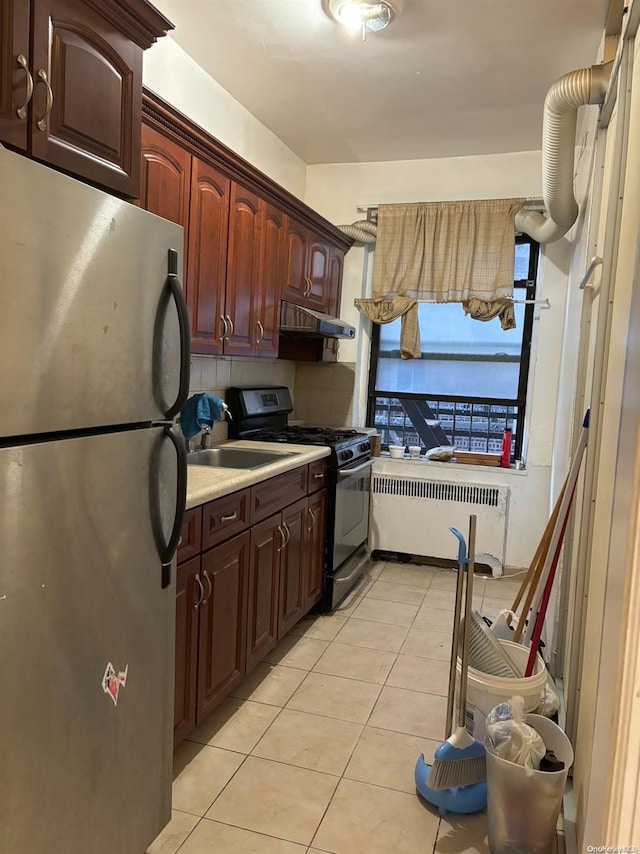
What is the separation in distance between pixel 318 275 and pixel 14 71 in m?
2.63

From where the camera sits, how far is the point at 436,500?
13.5 ft

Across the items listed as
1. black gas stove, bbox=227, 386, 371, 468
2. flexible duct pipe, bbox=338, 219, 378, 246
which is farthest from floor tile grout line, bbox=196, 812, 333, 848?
flexible duct pipe, bbox=338, 219, 378, 246

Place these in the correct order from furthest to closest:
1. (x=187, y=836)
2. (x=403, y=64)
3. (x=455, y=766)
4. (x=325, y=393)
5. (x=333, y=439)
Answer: (x=325, y=393), (x=333, y=439), (x=403, y=64), (x=455, y=766), (x=187, y=836)

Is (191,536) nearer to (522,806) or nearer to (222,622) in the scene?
(222,622)

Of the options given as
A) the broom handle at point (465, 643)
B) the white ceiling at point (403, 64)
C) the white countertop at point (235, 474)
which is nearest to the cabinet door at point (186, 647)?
the white countertop at point (235, 474)

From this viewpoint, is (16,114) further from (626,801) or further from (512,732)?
(512,732)

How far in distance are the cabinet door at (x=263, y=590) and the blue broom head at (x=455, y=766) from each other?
90 cm

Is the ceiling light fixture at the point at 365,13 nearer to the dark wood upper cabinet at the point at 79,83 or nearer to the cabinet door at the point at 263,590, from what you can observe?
the dark wood upper cabinet at the point at 79,83

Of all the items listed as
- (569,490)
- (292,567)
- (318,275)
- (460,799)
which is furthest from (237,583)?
(318,275)

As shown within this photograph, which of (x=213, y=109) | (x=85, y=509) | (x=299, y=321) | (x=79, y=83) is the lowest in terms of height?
(x=85, y=509)

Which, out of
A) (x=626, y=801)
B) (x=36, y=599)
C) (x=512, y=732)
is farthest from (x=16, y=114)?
(x=512, y=732)

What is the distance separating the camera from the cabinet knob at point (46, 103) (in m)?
1.42

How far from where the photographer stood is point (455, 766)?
72.6 inches

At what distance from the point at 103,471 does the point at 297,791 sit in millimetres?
1332
